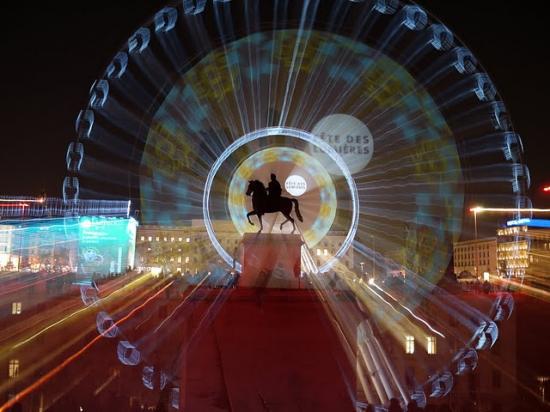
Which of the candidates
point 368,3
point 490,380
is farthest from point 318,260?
point 490,380

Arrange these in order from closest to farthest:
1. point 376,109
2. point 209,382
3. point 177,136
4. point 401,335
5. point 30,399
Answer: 1. point 209,382
2. point 177,136
3. point 376,109
4. point 30,399
5. point 401,335

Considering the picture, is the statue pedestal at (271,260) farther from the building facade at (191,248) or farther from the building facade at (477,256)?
the building facade at (477,256)

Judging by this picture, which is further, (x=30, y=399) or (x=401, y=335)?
(x=401, y=335)

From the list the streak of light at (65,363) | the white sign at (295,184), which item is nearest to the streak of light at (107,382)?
the streak of light at (65,363)

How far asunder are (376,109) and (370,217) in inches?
99.6

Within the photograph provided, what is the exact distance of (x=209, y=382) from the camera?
32.8 ft

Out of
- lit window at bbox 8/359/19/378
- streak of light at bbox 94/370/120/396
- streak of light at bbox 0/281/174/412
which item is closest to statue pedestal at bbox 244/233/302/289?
streak of light at bbox 0/281/174/412

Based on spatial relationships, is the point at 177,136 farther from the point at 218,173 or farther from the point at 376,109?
the point at 376,109

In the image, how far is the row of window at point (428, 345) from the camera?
21281mm

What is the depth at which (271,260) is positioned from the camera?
11633 millimetres

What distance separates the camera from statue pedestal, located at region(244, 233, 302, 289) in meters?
11.5

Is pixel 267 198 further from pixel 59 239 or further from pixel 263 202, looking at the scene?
pixel 59 239

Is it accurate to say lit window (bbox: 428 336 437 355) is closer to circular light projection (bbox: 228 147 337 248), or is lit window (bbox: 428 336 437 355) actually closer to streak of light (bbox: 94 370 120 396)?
streak of light (bbox: 94 370 120 396)

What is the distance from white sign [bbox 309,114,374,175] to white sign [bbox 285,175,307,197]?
151 centimetres
